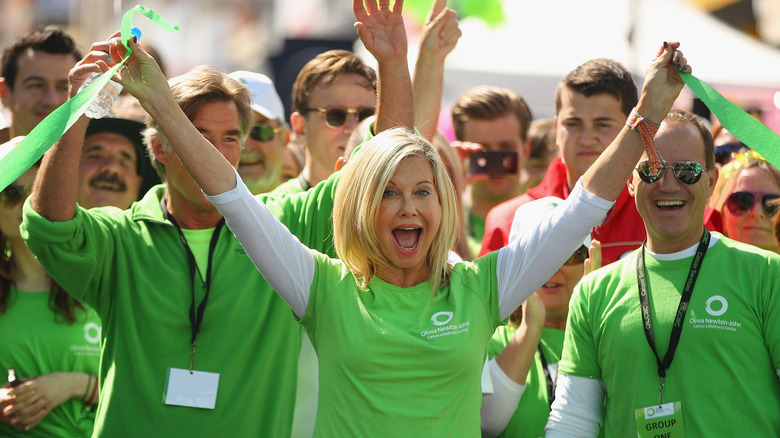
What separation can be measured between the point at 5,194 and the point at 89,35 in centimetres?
3404

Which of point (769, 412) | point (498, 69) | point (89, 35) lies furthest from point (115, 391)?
point (89, 35)

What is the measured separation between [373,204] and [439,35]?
160 cm

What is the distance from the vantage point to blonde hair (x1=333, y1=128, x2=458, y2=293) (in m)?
3.28

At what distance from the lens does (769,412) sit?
3.40m

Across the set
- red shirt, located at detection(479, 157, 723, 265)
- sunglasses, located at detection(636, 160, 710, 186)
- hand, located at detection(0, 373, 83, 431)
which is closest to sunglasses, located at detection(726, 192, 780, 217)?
red shirt, located at detection(479, 157, 723, 265)

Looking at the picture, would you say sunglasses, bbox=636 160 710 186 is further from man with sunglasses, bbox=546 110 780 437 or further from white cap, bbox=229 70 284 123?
white cap, bbox=229 70 284 123

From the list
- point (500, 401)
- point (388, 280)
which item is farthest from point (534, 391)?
point (388, 280)

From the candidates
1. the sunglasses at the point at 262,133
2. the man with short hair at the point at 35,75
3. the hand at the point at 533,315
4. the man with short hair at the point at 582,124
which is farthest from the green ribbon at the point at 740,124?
the man with short hair at the point at 35,75

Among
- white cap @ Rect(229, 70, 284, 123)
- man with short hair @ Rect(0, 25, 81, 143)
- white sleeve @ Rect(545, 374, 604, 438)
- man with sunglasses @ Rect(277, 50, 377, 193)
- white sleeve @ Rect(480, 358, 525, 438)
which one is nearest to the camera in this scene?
white sleeve @ Rect(545, 374, 604, 438)

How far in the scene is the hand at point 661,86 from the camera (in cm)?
324

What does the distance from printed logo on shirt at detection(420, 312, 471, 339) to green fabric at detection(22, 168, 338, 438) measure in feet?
2.73

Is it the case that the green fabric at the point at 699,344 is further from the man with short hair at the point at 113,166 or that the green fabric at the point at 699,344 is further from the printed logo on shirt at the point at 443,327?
the man with short hair at the point at 113,166

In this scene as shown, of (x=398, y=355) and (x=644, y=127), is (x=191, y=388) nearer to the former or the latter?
(x=398, y=355)

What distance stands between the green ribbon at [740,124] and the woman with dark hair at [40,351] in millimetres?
2723
